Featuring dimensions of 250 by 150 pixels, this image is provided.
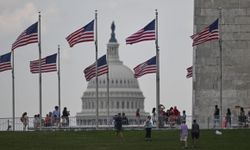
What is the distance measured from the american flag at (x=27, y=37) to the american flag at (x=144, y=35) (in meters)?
7.43

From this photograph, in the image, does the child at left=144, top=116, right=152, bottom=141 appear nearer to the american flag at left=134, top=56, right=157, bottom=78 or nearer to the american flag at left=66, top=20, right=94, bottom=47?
the american flag at left=66, top=20, right=94, bottom=47

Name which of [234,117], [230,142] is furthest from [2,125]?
[230,142]

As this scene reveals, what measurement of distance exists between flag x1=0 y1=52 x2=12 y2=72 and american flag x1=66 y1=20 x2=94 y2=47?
8760 millimetres

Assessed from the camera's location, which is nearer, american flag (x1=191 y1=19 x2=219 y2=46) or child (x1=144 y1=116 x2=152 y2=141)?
child (x1=144 y1=116 x2=152 y2=141)

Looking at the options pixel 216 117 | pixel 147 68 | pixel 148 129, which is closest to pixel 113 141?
pixel 148 129

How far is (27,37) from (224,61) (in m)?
13.9

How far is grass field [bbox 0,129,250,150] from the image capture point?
231 ft

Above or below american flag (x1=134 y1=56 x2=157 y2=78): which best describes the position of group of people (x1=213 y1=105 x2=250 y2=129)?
below

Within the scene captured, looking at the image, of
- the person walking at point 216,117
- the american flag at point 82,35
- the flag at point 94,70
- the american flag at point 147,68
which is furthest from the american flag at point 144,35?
the flag at point 94,70

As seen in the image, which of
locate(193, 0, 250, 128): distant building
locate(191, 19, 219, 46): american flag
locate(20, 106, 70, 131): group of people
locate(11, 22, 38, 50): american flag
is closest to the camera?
locate(191, 19, 219, 46): american flag

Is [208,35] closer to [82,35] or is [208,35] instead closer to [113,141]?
[82,35]

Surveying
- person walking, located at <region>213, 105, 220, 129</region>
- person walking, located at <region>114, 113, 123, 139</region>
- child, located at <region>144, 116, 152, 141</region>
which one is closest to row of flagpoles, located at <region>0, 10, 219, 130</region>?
person walking, located at <region>213, 105, 220, 129</region>

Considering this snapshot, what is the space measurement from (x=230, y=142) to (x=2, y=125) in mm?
39613

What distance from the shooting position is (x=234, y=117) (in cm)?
9256
